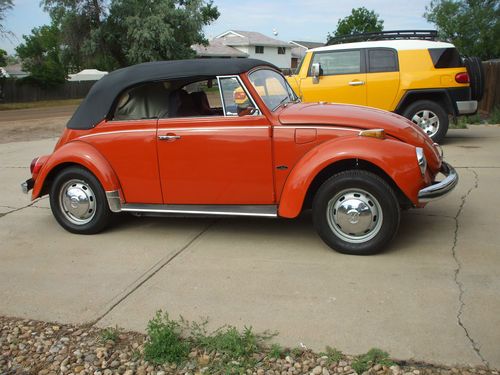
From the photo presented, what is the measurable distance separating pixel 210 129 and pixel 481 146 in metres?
6.62

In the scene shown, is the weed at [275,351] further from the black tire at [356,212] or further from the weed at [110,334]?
the black tire at [356,212]

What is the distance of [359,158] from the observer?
424 centimetres

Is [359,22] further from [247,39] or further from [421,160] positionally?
[421,160]

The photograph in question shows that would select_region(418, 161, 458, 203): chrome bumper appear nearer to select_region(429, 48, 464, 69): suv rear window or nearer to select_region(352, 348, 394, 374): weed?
select_region(352, 348, 394, 374): weed

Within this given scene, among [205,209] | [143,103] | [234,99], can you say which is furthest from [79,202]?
[234,99]

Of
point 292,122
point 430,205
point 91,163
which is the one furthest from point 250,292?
point 430,205

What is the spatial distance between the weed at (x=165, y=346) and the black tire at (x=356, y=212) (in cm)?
174

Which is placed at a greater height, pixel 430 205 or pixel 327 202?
pixel 327 202

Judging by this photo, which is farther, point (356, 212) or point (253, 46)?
point (253, 46)

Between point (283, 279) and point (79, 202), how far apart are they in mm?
2371

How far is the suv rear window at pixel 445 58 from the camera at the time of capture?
9.23m

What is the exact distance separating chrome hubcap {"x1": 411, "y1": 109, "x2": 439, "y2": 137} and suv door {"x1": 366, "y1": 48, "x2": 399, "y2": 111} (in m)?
0.49

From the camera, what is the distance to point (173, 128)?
4.82 meters

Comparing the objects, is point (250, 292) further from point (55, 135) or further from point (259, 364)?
point (55, 135)
